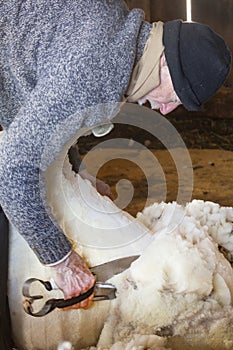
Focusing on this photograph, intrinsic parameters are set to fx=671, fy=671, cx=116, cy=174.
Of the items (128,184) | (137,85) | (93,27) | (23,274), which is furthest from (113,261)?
(128,184)

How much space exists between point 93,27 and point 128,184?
1755 mm

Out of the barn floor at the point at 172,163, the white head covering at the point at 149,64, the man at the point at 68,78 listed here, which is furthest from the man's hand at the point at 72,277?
the barn floor at the point at 172,163

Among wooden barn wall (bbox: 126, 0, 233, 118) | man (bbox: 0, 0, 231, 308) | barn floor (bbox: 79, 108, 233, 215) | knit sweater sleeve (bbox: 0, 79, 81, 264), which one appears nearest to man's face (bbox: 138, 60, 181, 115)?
man (bbox: 0, 0, 231, 308)

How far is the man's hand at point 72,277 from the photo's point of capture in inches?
48.0

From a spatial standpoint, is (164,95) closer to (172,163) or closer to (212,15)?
(172,163)

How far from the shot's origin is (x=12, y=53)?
118 cm

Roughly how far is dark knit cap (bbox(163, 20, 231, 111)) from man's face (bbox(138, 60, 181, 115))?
2 cm

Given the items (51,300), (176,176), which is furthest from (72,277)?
(176,176)

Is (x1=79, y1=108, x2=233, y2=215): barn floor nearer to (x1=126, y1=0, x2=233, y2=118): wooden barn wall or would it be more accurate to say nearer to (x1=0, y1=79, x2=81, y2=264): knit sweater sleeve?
(x1=126, y1=0, x2=233, y2=118): wooden barn wall

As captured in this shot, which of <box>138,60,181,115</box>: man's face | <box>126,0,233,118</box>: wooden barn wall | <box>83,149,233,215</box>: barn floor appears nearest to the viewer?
<box>138,60,181,115</box>: man's face

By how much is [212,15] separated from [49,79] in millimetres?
2808

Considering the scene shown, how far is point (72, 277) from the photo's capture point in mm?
1223

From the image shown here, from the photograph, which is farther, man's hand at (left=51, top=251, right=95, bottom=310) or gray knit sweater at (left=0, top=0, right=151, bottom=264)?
man's hand at (left=51, top=251, right=95, bottom=310)

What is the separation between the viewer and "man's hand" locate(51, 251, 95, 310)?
48.0 inches
